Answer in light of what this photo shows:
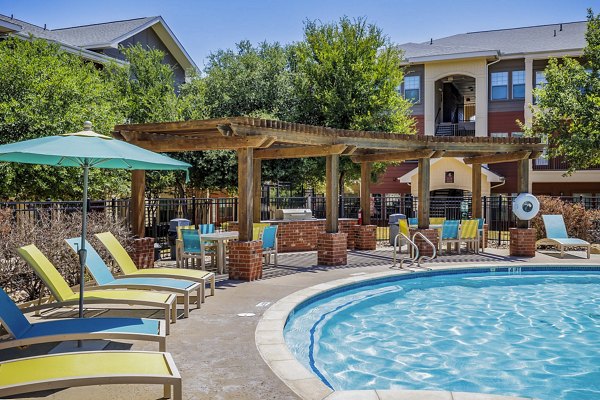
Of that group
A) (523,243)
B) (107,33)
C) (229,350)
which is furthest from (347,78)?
(229,350)

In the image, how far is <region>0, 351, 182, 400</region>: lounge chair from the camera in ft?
11.0

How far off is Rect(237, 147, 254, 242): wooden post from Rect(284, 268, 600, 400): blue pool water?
2173mm

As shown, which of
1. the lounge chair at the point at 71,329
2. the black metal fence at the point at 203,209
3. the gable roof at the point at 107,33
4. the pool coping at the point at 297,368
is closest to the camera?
the pool coping at the point at 297,368

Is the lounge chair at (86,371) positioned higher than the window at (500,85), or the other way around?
the window at (500,85)

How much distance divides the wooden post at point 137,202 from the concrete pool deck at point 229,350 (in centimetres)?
211

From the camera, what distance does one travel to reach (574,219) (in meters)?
16.9

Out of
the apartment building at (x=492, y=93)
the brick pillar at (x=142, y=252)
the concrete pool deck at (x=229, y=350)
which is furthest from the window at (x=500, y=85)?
the brick pillar at (x=142, y=252)

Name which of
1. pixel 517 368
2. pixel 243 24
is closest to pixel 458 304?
pixel 517 368

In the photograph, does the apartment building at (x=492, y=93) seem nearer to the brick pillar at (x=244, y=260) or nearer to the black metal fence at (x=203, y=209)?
the black metal fence at (x=203, y=209)

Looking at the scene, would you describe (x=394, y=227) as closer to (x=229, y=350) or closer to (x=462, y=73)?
(x=229, y=350)

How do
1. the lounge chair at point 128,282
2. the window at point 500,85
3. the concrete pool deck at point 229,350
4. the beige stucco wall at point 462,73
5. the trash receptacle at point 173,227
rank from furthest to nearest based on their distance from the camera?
the window at point 500,85, the beige stucco wall at point 462,73, the trash receptacle at point 173,227, the lounge chair at point 128,282, the concrete pool deck at point 229,350

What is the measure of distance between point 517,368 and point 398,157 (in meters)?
9.36

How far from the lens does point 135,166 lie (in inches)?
264

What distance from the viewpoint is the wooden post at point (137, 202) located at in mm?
10758
